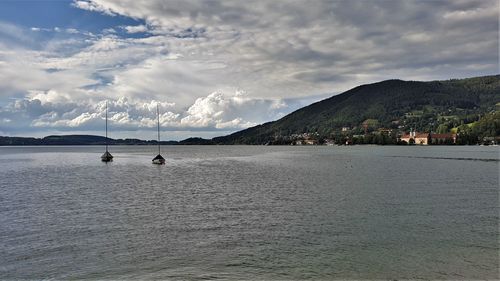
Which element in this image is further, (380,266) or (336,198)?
(336,198)

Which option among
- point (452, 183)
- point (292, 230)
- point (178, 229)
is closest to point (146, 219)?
point (178, 229)

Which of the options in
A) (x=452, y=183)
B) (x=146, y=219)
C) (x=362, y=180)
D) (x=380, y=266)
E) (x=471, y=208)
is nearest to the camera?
(x=380, y=266)

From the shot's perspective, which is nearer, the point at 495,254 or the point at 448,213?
the point at 495,254

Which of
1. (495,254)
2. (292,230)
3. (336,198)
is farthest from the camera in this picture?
(336,198)

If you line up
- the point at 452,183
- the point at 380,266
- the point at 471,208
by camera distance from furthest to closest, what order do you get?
1. the point at 452,183
2. the point at 471,208
3. the point at 380,266

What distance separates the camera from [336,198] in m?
48.7

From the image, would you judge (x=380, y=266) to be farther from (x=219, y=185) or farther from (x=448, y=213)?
(x=219, y=185)

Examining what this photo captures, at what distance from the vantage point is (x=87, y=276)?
21.9 m

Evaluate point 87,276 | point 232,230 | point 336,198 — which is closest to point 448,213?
point 336,198

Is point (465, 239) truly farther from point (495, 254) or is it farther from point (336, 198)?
point (336, 198)

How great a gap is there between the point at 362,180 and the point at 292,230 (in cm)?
4237

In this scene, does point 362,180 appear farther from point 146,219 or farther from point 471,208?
point 146,219

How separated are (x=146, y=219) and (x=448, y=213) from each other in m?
28.6

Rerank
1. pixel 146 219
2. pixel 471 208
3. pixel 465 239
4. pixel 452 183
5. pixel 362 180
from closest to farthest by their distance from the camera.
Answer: pixel 465 239 → pixel 146 219 → pixel 471 208 → pixel 452 183 → pixel 362 180
